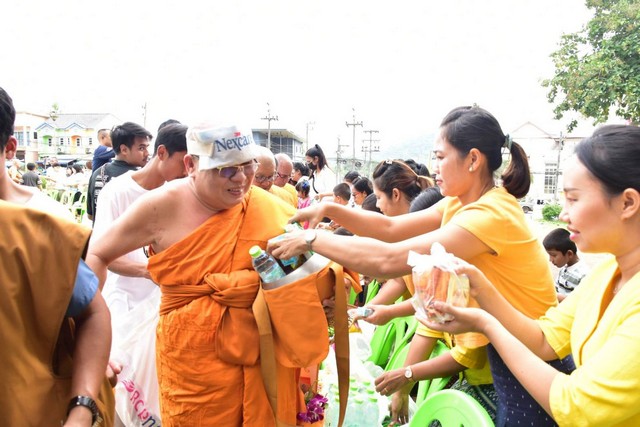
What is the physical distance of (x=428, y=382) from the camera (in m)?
2.45

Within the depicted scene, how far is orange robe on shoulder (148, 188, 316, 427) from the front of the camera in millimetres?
1921

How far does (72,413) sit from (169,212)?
3.32 feet

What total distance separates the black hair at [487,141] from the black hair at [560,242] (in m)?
2.30

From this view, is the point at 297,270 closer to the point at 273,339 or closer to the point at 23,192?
the point at 273,339

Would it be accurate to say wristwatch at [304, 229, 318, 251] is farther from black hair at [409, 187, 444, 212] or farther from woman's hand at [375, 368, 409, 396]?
black hair at [409, 187, 444, 212]

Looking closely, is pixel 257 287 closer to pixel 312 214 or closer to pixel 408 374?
pixel 312 214

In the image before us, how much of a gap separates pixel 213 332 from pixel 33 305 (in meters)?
0.88

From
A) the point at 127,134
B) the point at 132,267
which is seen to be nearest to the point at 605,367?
the point at 132,267

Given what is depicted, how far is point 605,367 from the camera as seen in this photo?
1.13 m

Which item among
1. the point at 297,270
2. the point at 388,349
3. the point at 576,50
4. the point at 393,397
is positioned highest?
the point at 576,50

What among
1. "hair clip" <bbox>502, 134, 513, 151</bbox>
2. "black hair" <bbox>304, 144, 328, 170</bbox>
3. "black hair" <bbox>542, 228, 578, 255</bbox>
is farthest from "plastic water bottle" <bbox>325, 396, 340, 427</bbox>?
"black hair" <bbox>304, 144, 328, 170</bbox>

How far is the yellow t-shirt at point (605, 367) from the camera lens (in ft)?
3.64

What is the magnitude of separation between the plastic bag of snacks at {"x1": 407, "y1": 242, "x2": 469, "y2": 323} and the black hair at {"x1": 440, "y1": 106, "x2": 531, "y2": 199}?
0.69 meters

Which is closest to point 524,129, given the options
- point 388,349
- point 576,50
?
point 576,50
